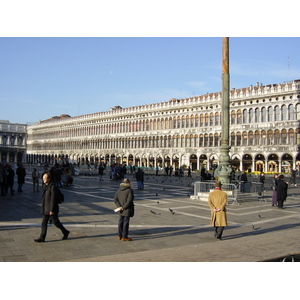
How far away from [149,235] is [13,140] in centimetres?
12519

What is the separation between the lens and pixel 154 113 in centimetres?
7462

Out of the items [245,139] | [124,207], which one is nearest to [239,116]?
[245,139]

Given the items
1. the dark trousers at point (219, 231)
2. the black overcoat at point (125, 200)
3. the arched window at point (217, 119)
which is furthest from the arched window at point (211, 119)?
the black overcoat at point (125, 200)

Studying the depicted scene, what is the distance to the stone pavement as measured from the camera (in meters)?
7.12

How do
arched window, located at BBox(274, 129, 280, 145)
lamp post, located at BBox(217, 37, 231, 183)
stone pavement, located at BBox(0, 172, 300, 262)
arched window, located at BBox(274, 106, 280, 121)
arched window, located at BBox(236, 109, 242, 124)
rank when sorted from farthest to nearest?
arched window, located at BBox(236, 109, 242, 124) → arched window, located at BBox(274, 106, 280, 121) → arched window, located at BBox(274, 129, 280, 145) → lamp post, located at BBox(217, 37, 231, 183) → stone pavement, located at BBox(0, 172, 300, 262)

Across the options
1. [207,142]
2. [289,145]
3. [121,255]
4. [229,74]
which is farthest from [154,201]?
[207,142]

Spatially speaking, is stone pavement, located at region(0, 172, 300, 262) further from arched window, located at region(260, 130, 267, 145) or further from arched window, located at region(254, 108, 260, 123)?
arched window, located at region(254, 108, 260, 123)

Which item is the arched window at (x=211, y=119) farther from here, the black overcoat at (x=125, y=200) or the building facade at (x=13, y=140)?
the building facade at (x=13, y=140)

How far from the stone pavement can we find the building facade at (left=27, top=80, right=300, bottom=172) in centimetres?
3146

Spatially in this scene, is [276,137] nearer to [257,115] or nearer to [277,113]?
[277,113]

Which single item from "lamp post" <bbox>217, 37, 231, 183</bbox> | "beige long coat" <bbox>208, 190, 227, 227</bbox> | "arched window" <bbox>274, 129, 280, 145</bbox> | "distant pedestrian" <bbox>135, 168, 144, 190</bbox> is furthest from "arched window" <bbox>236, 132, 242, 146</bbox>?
"beige long coat" <bbox>208, 190, 227, 227</bbox>

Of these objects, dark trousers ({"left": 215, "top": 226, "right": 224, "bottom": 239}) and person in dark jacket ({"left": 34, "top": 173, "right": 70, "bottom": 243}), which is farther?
dark trousers ({"left": 215, "top": 226, "right": 224, "bottom": 239})

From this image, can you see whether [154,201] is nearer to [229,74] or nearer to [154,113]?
[229,74]

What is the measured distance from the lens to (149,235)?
31.2 ft
